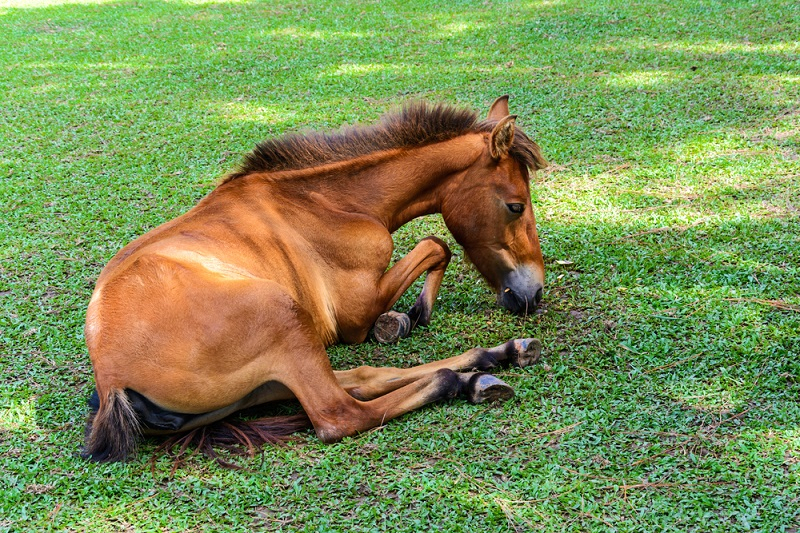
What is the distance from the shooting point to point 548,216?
5.57m

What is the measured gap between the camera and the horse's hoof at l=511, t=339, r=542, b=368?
3924mm

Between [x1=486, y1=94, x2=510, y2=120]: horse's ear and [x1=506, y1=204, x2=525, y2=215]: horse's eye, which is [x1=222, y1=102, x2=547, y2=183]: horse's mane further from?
[x1=506, y1=204, x2=525, y2=215]: horse's eye

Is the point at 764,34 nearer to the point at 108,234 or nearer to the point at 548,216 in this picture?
the point at 548,216

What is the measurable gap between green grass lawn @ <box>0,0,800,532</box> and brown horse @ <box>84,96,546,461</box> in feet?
0.61

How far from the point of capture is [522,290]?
172 inches

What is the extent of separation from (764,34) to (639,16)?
1675mm

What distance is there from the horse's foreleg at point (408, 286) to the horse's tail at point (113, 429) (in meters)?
1.57

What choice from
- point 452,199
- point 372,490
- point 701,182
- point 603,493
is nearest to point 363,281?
point 452,199

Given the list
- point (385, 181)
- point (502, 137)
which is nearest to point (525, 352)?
point (502, 137)

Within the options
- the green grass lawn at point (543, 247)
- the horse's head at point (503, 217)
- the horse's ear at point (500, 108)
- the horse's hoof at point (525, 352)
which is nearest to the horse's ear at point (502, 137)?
the horse's head at point (503, 217)

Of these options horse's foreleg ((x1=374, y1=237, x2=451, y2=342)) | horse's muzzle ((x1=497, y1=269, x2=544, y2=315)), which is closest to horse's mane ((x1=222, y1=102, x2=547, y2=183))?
horse's foreleg ((x1=374, y1=237, x2=451, y2=342))

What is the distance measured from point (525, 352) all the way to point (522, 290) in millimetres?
548

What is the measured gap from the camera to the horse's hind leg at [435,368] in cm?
381

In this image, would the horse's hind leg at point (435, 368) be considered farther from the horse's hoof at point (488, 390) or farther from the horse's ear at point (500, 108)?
the horse's ear at point (500, 108)
